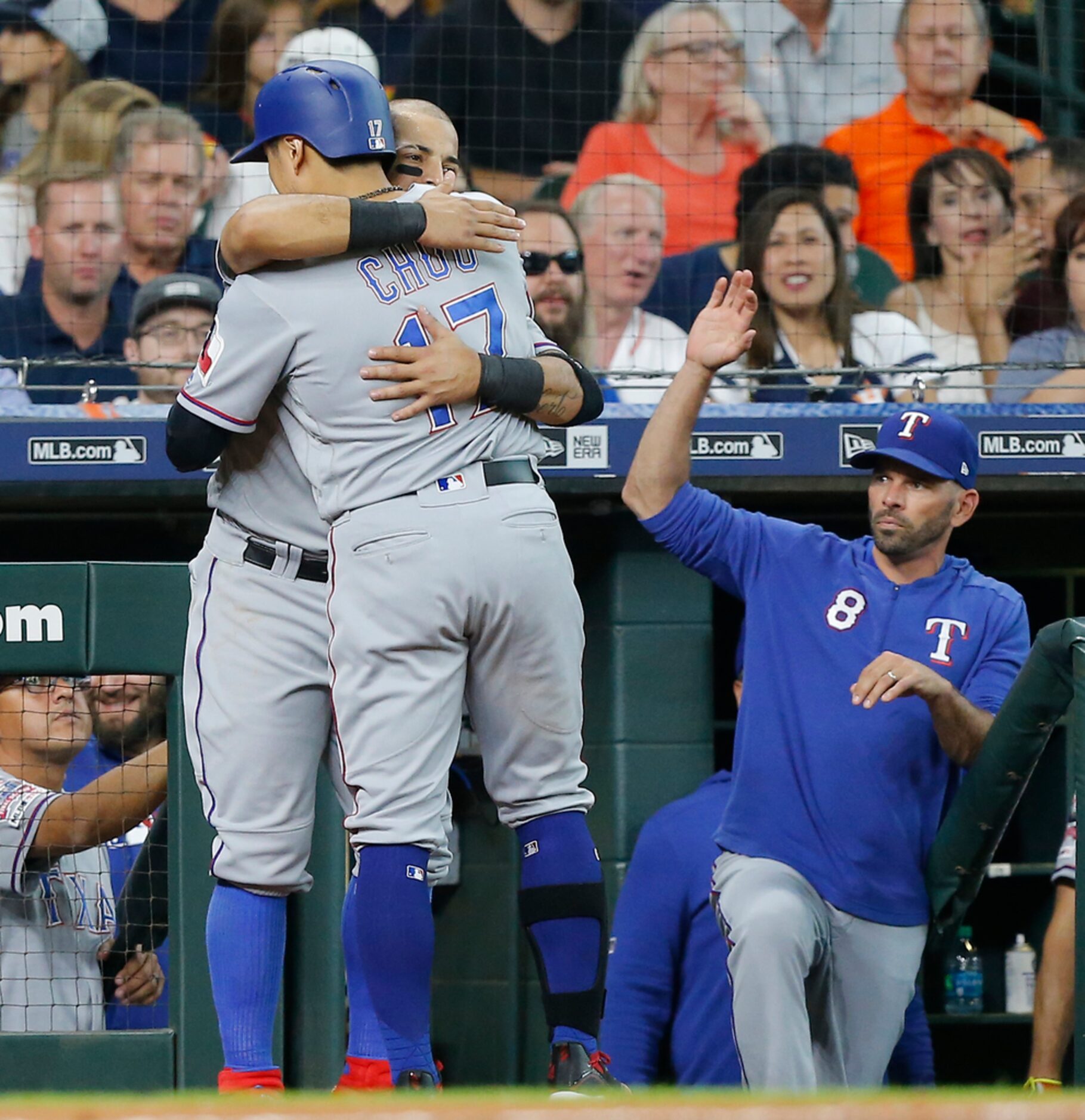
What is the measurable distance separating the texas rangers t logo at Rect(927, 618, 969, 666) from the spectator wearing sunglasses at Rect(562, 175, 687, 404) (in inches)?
77.5

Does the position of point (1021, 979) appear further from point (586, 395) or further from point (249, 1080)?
point (249, 1080)

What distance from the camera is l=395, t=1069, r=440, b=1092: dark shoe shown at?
2.45m

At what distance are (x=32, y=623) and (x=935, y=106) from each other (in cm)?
401

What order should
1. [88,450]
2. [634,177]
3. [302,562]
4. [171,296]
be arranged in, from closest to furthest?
[302,562] < [88,450] < [171,296] < [634,177]

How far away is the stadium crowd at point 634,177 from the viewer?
5.48 metres

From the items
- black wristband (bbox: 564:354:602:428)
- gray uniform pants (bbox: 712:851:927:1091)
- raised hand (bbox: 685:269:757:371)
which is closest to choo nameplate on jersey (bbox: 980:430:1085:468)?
raised hand (bbox: 685:269:757:371)

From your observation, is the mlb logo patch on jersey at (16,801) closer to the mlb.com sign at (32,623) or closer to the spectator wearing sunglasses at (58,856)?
the spectator wearing sunglasses at (58,856)

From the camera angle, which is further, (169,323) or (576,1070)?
(169,323)

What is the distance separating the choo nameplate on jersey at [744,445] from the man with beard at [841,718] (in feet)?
3.49

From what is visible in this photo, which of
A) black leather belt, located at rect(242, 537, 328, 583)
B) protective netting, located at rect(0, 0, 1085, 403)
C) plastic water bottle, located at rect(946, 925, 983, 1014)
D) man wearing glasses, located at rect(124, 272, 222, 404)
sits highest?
protective netting, located at rect(0, 0, 1085, 403)

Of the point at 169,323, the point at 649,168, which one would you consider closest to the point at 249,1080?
the point at 169,323

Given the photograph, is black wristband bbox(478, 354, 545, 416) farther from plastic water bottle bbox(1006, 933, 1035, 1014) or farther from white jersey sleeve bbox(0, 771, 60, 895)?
plastic water bottle bbox(1006, 933, 1035, 1014)

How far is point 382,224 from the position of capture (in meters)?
2.55

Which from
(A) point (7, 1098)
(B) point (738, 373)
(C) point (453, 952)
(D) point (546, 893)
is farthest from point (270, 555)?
(C) point (453, 952)
